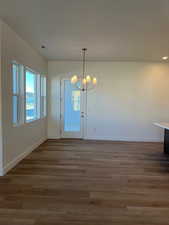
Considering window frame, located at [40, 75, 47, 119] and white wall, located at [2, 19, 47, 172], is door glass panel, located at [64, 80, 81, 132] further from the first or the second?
white wall, located at [2, 19, 47, 172]

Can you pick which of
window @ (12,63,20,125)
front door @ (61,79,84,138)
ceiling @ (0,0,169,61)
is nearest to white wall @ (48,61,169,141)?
front door @ (61,79,84,138)

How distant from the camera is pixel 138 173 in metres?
3.42

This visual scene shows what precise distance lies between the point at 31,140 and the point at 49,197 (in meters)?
2.47

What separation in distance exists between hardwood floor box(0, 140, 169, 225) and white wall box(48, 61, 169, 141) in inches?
63.6

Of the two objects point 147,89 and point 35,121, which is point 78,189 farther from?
point 147,89

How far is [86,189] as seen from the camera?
2.76 m

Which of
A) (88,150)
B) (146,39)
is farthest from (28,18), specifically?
(88,150)

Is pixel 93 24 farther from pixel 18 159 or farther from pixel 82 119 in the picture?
pixel 82 119

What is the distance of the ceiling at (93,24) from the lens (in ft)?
8.30

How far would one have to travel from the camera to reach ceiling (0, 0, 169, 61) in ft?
8.30

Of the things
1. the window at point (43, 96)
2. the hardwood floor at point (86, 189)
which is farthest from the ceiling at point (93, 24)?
the hardwood floor at point (86, 189)

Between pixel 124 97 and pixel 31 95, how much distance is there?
329 cm

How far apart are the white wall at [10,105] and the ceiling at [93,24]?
23cm

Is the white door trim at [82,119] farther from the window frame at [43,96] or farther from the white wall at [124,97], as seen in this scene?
the window frame at [43,96]
